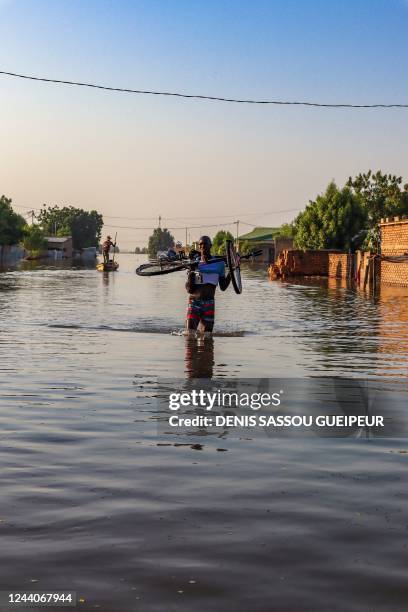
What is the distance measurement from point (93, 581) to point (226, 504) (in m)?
1.59

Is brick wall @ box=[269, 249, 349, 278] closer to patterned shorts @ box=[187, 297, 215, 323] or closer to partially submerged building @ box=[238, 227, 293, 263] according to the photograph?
partially submerged building @ box=[238, 227, 293, 263]

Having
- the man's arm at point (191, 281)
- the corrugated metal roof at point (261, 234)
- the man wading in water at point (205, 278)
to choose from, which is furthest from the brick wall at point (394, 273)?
the corrugated metal roof at point (261, 234)

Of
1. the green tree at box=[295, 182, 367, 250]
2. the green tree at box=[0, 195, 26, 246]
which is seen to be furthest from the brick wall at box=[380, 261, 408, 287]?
the green tree at box=[0, 195, 26, 246]

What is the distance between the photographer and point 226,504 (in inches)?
229

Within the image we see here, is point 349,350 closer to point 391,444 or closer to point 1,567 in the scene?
point 391,444

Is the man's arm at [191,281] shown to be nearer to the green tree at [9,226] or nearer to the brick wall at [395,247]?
the brick wall at [395,247]

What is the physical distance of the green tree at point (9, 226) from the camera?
358 ft

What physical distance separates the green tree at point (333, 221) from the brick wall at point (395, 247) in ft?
130

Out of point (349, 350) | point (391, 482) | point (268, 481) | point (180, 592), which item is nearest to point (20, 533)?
point (180, 592)

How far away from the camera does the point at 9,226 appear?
110 metres

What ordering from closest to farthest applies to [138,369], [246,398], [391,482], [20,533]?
1. [20,533]
2. [391,482]
3. [246,398]
4. [138,369]

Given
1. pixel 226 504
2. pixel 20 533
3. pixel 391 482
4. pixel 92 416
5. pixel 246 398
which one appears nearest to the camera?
pixel 20 533

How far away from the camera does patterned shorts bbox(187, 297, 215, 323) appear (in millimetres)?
16966

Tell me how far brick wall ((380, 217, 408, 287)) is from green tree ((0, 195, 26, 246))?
67.5m
